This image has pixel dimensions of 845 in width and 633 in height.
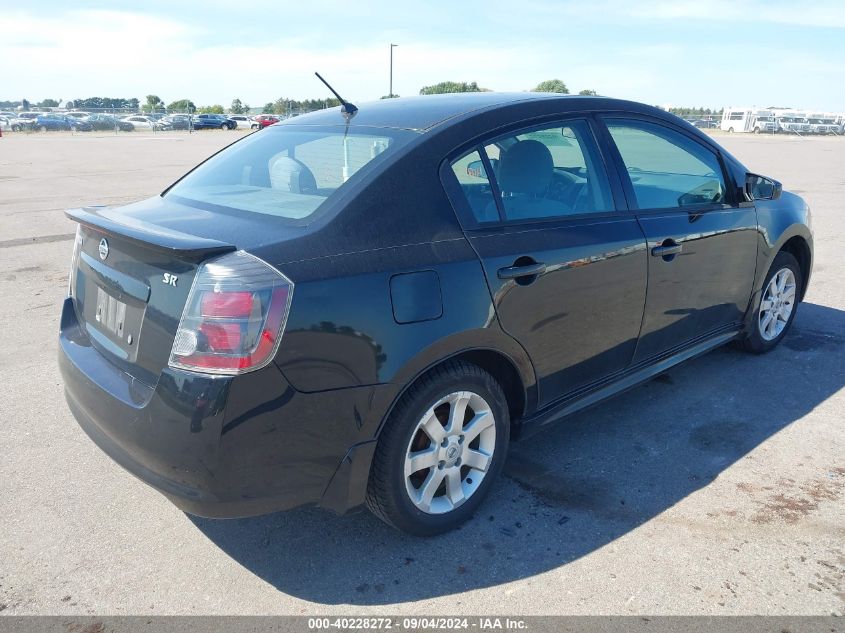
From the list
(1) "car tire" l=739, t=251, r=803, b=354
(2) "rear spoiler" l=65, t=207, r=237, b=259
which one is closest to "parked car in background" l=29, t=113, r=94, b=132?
(2) "rear spoiler" l=65, t=207, r=237, b=259

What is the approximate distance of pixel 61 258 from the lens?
7.70 metres

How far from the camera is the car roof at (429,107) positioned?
9.99ft

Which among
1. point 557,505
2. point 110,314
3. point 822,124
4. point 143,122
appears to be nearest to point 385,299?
point 110,314

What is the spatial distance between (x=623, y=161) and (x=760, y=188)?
1447 mm

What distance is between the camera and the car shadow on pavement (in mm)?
2662

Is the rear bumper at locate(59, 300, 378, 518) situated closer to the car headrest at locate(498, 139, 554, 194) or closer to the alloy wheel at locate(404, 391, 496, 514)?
the alloy wheel at locate(404, 391, 496, 514)

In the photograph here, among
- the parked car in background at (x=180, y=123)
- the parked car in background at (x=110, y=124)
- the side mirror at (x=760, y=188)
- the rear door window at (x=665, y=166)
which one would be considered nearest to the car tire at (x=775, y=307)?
the side mirror at (x=760, y=188)

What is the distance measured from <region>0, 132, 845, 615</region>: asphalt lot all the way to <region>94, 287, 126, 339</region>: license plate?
2.90 feet

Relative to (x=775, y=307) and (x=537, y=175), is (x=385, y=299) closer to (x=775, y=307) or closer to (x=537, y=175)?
(x=537, y=175)

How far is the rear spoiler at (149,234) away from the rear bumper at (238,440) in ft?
1.34

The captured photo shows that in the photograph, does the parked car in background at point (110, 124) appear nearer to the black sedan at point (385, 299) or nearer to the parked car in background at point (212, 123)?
the parked car in background at point (212, 123)

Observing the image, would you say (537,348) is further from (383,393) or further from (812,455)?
(812,455)

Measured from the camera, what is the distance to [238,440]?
2229 millimetres

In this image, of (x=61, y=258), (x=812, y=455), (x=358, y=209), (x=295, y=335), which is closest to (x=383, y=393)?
(x=295, y=335)
